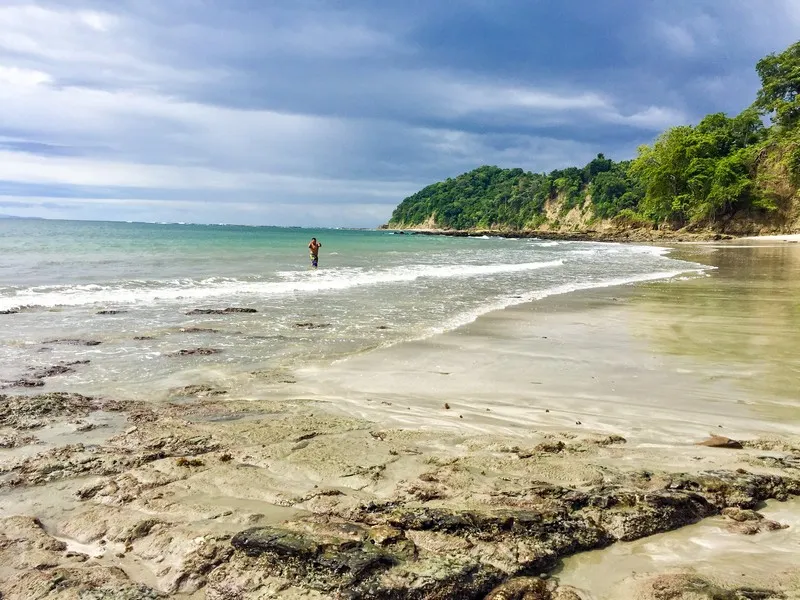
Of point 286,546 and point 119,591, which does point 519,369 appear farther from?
point 119,591

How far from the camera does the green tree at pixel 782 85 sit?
60.8 m

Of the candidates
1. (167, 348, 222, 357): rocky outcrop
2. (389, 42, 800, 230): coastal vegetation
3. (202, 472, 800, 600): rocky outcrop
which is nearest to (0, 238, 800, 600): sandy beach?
(202, 472, 800, 600): rocky outcrop

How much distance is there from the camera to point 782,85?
6312 centimetres

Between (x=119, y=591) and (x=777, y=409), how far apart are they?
6.07 meters

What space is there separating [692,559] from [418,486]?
1.62 metres

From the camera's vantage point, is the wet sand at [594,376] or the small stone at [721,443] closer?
the small stone at [721,443]

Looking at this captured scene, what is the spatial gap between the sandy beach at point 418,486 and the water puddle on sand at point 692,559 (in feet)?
0.04

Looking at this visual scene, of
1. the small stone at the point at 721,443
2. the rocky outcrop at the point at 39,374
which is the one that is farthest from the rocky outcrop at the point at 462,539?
the rocky outcrop at the point at 39,374

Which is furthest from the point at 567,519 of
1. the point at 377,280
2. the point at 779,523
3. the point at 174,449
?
the point at 377,280

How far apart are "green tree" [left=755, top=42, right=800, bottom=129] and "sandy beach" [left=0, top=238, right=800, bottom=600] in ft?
238

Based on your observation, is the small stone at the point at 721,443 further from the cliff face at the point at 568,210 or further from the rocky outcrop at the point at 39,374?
the cliff face at the point at 568,210

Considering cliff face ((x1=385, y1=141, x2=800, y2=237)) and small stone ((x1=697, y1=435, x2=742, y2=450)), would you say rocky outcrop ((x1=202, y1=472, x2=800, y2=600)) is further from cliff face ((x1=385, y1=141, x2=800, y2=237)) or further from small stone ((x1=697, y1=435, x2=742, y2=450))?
cliff face ((x1=385, y1=141, x2=800, y2=237))

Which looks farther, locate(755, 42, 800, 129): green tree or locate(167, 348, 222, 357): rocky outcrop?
locate(755, 42, 800, 129): green tree

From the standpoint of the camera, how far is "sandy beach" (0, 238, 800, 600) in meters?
2.48
